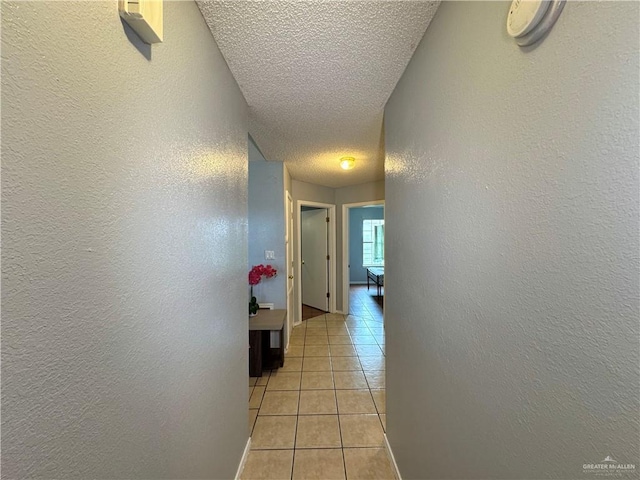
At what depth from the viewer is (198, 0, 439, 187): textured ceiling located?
972mm

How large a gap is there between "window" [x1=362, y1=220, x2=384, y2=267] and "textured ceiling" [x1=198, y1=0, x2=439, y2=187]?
5789 millimetres

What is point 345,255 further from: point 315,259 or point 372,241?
point 372,241

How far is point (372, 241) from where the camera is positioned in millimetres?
7855

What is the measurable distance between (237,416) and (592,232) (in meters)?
1.71

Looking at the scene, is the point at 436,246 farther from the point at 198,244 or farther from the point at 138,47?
the point at 138,47

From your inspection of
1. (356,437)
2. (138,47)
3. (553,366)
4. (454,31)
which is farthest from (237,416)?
(454,31)

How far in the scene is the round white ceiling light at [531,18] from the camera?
50 cm

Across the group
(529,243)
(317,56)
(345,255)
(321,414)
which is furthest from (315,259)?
(529,243)

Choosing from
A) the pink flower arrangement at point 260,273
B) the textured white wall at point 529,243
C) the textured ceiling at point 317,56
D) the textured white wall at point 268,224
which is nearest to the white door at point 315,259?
the textured white wall at point 268,224

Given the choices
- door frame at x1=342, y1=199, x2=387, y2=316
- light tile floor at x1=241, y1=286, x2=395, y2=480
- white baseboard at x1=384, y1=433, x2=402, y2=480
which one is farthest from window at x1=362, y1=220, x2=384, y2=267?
white baseboard at x1=384, y1=433, x2=402, y2=480

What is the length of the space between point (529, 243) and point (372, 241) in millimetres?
7376

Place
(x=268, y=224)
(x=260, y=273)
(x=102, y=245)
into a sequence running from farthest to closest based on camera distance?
(x=268, y=224) < (x=260, y=273) < (x=102, y=245)

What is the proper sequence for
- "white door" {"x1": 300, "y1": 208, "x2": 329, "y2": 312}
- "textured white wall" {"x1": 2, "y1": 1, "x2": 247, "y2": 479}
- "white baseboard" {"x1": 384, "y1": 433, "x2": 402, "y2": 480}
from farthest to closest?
"white door" {"x1": 300, "y1": 208, "x2": 329, "y2": 312} → "white baseboard" {"x1": 384, "y1": 433, "x2": 402, "y2": 480} → "textured white wall" {"x1": 2, "y1": 1, "x2": 247, "y2": 479}

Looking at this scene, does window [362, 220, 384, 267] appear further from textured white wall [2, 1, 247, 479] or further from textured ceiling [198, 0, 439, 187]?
textured white wall [2, 1, 247, 479]
